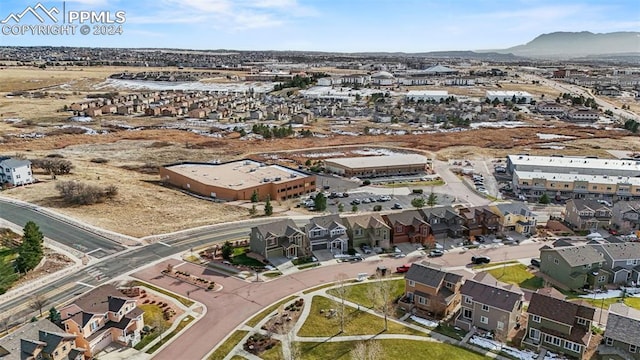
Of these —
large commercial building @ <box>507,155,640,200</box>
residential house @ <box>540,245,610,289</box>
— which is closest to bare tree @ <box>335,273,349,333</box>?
residential house @ <box>540,245,610,289</box>

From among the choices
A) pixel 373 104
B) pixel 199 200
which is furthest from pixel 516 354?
pixel 373 104

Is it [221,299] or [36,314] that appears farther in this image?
[221,299]

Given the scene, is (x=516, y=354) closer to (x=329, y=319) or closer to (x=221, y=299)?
(x=329, y=319)

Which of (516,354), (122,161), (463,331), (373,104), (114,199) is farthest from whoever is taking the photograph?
(373,104)

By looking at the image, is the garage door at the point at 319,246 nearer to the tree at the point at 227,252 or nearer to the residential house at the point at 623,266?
the tree at the point at 227,252

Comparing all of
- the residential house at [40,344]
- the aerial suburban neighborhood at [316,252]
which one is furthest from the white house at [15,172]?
the residential house at [40,344]

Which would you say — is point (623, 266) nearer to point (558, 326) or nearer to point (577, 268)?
point (577, 268)
